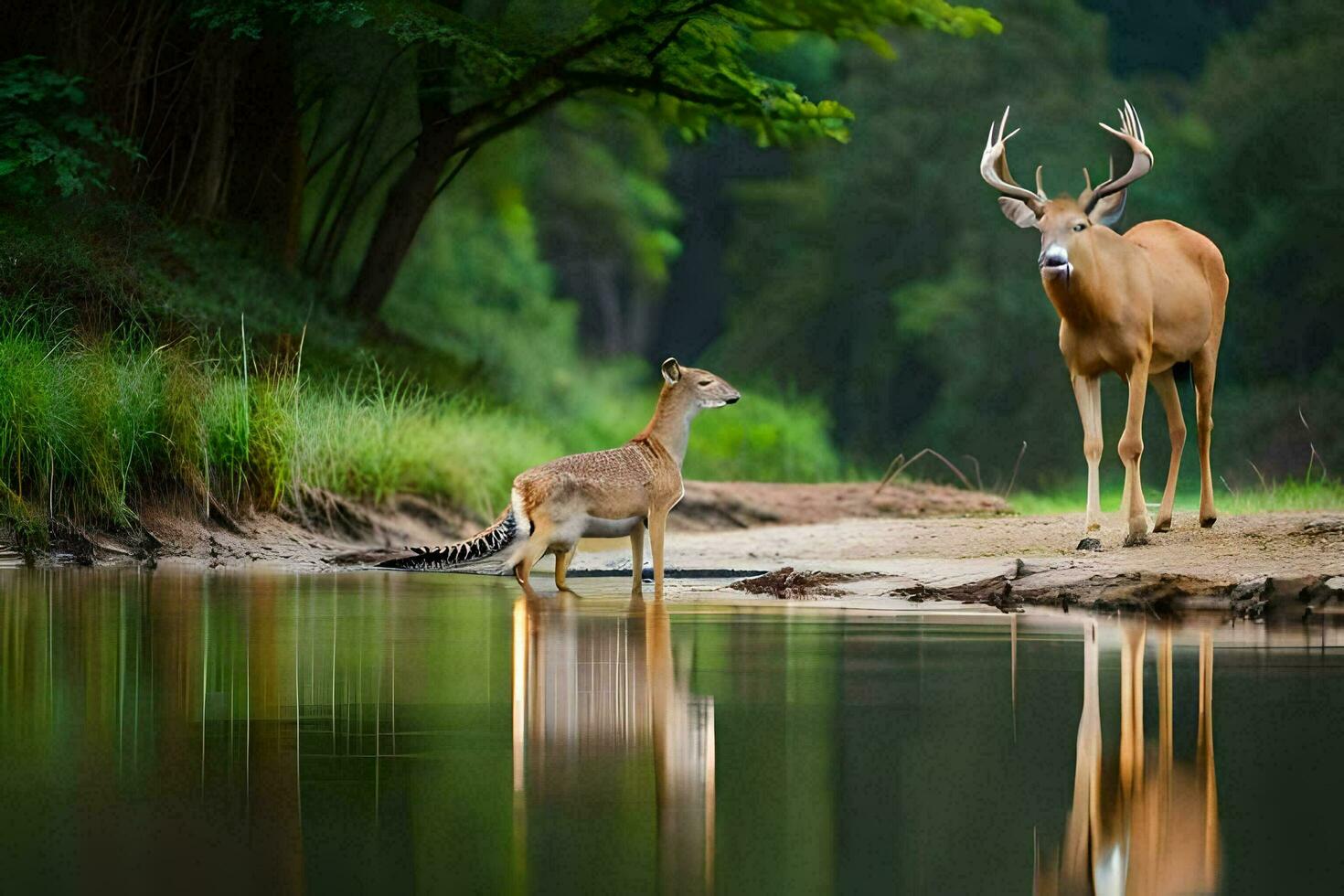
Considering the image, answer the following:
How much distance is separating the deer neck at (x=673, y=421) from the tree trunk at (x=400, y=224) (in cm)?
1259

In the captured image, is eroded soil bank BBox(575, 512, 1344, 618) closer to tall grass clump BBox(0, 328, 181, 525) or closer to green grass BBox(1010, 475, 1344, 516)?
green grass BBox(1010, 475, 1344, 516)

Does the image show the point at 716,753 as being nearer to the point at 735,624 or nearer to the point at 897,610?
the point at 735,624

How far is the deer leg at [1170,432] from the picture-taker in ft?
39.8

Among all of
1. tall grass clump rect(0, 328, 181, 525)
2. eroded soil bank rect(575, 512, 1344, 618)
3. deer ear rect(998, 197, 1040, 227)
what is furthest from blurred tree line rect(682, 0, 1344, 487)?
tall grass clump rect(0, 328, 181, 525)

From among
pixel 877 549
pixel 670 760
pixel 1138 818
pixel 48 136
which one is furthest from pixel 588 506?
pixel 48 136

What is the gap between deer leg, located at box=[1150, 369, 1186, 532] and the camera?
39.8 ft

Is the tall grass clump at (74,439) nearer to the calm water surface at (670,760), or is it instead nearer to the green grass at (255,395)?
the green grass at (255,395)

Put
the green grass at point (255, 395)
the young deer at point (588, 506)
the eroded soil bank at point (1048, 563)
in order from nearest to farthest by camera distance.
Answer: the eroded soil bank at point (1048, 563), the young deer at point (588, 506), the green grass at point (255, 395)

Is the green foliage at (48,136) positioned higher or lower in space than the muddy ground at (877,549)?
higher

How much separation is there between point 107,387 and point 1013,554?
687 centimetres

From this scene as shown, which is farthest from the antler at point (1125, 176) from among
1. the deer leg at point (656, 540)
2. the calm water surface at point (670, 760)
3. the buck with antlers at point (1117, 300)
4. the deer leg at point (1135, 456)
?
the calm water surface at point (670, 760)

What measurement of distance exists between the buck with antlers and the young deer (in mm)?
2340

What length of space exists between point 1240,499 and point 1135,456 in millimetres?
6586

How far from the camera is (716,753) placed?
14.9 ft
